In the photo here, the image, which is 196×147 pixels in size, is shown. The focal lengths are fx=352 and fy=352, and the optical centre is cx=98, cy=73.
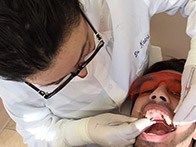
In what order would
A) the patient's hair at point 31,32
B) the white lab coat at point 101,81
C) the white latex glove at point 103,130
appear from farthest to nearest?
1. the white latex glove at point 103,130
2. the white lab coat at point 101,81
3. the patient's hair at point 31,32

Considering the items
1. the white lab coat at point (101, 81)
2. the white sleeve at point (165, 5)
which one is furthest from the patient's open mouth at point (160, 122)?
the white sleeve at point (165, 5)

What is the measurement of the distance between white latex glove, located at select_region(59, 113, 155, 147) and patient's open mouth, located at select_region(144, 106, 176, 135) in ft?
0.10

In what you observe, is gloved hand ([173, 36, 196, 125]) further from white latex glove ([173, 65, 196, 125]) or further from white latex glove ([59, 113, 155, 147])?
white latex glove ([59, 113, 155, 147])

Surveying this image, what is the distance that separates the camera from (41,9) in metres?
0.62

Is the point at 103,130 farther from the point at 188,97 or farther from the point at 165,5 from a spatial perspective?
the point at 165,5

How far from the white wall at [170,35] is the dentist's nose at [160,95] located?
54 centimetres

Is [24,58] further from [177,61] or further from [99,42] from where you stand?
[177,61]

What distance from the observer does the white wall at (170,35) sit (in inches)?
64.2

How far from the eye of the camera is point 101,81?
1066 millimetres

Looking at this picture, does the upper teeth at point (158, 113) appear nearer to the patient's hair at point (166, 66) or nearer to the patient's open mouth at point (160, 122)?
the patient's open mouth at point (160, 122)

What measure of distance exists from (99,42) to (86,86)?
26cm

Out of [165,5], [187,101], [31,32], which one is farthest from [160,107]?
[31,32]

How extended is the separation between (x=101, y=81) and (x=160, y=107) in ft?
0.69

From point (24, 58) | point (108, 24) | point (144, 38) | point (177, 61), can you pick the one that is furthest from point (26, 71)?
point (177, 61)
